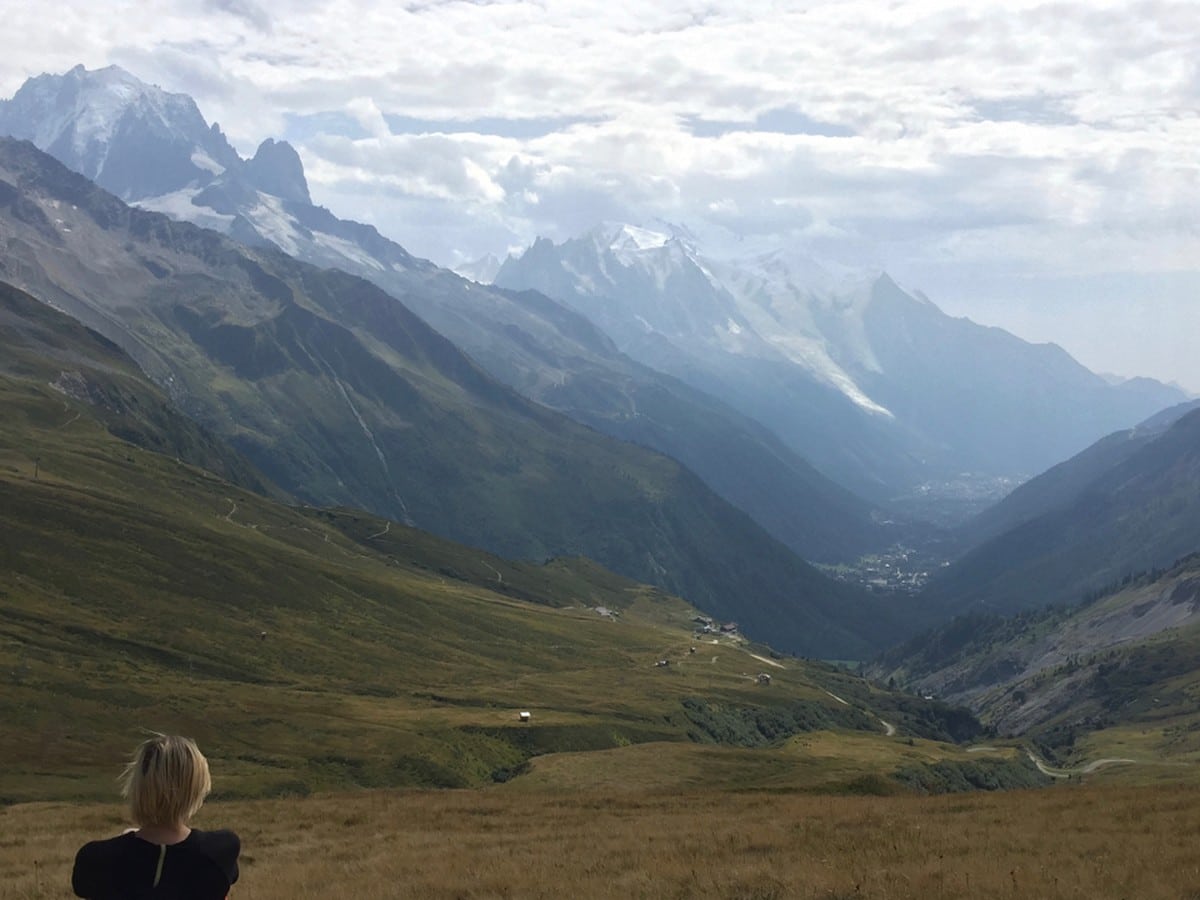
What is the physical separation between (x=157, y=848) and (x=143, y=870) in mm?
272

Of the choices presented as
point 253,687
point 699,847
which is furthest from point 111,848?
point 253,687

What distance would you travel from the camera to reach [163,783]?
38.0 ft

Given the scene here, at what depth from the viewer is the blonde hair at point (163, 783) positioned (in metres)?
11.6

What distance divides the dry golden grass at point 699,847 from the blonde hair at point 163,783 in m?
14.5

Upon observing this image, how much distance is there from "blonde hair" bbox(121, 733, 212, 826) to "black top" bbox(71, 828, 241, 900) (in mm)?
297

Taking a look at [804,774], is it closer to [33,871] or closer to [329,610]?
[33,871]

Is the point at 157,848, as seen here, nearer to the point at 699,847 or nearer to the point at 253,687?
the point at 699,847

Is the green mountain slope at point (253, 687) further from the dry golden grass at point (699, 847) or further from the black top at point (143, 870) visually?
the black top at point (143, 870)

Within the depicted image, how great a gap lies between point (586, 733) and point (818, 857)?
344 ft

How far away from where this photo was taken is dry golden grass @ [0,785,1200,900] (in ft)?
81.5

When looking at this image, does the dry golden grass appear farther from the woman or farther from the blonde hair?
the blonde hair

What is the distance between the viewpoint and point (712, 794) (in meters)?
52.7

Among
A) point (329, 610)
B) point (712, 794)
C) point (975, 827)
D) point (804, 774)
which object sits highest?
point (975, 827)

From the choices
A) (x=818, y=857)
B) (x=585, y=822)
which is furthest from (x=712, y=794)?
(x=818, y=857)
